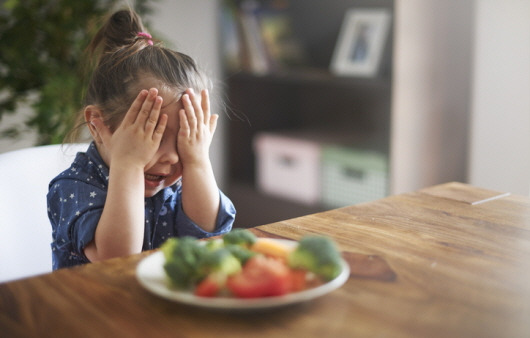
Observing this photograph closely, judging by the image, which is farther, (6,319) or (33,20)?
(33,20)

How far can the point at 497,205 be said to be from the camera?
1014 millimetres

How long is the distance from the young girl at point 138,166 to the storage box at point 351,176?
1293mm

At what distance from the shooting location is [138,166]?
0.95 m

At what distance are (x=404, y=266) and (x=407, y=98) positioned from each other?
4.97ft

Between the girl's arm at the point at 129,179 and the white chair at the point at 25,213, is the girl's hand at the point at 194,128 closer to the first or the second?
the girl's arm at the point at 129,179

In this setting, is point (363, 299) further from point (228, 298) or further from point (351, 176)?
point (351, 176)

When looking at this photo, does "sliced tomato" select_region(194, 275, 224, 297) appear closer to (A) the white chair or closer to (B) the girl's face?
(B) the girl's face

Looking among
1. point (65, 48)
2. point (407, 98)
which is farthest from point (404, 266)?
point (65, 48)

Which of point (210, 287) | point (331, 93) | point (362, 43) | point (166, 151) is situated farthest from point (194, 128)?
point (331, 93)

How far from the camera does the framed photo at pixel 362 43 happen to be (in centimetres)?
230

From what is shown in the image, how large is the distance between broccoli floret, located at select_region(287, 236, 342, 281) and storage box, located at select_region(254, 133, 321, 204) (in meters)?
1.93

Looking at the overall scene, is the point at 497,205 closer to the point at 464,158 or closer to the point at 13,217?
the point at 13,217

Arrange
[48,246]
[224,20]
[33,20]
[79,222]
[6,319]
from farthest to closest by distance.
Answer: [224,20], [33,20], [48,246], [79,222], [6,319]

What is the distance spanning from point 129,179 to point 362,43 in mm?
1617
